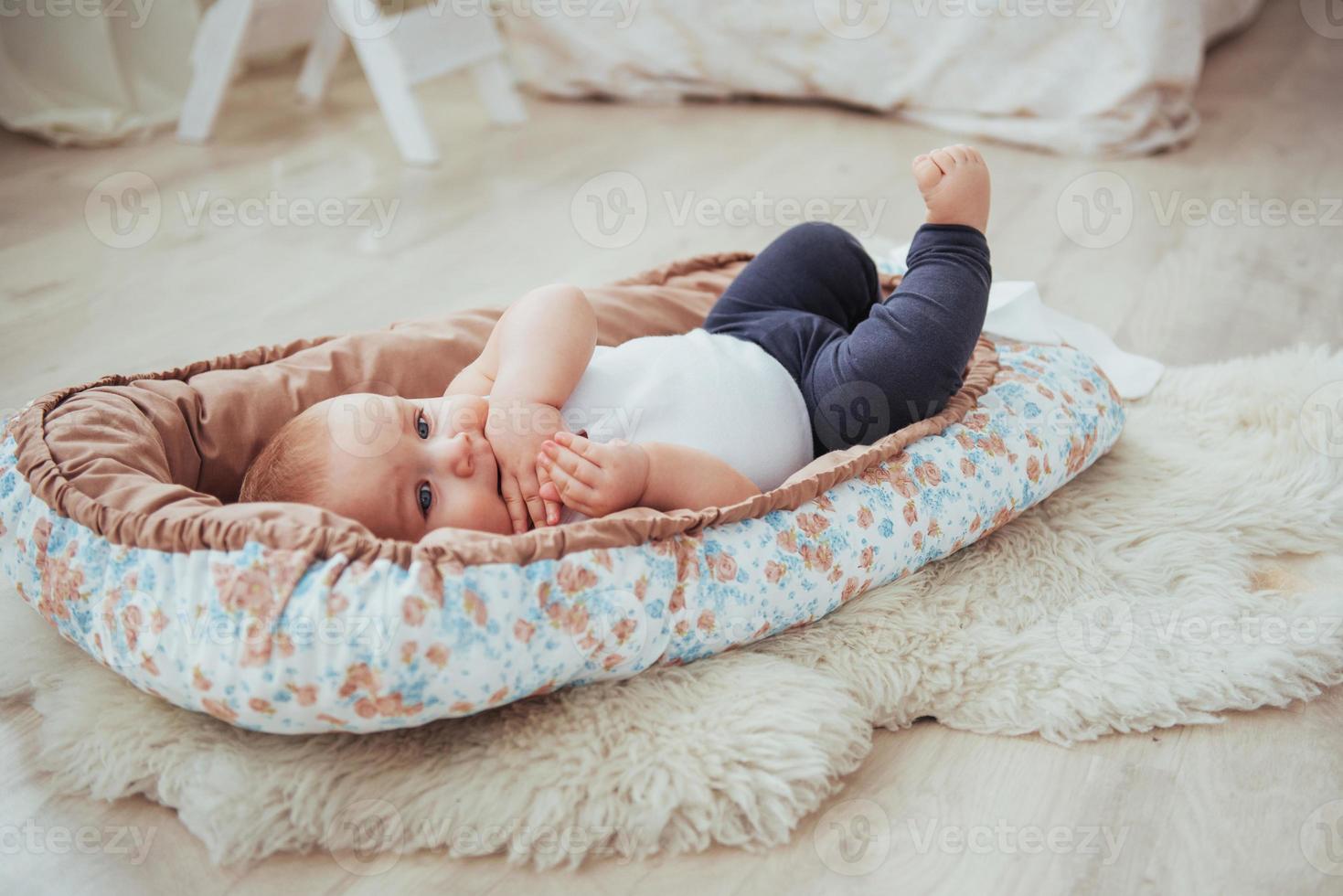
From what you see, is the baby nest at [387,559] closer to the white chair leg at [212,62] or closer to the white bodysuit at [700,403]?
the white bodysuit at [700,403]

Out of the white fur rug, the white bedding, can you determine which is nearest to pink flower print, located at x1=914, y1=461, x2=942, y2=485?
the white fur rug

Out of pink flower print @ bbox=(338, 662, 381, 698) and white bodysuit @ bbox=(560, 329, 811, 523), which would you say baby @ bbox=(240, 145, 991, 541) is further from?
pink flower print @ bbox=(338, 662, 381, 698)

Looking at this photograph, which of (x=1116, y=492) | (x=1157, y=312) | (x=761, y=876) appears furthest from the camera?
(x=1157, y=312)

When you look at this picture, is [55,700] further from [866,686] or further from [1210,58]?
[1210,58]

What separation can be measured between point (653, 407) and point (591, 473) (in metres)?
0.18

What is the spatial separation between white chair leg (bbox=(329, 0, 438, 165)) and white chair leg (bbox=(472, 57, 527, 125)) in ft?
0.94

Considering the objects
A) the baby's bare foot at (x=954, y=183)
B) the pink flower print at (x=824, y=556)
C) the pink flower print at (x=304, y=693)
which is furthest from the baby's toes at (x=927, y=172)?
the pink flower print at (x=304, y=693)

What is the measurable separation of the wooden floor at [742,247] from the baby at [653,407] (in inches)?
13.4

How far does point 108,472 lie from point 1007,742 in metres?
0.91

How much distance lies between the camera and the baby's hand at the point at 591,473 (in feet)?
3.48

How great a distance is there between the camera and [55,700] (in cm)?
105

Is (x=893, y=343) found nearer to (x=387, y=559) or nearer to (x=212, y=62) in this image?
(x=387, y=559)

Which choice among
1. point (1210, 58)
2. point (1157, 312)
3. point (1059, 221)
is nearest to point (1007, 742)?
point (1157, 312)

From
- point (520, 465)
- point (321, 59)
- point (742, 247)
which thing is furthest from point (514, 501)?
point (321, 59)
